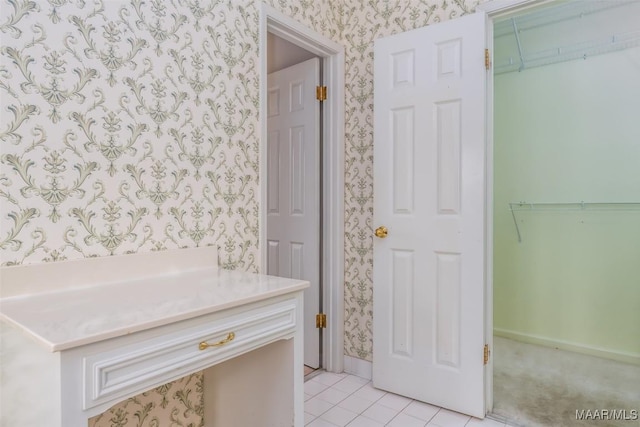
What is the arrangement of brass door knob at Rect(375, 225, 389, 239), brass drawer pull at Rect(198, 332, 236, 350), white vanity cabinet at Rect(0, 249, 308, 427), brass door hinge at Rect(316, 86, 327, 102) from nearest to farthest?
white vanity cabinet at Rect(0, 249, 308, 427) → brass drawer pull at Rect(198, 332, 236, 350) → brass door knob at Rect(375, 225, 389, 239) → brass door hinge at Rect(316, 86, 327, 102)

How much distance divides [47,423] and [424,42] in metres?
2.13

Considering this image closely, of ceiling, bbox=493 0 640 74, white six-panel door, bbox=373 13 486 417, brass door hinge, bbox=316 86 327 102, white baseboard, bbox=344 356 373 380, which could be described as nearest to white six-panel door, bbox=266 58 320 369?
brass door hinge, bbox=316 86 327 102

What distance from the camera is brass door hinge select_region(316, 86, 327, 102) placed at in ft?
7.92

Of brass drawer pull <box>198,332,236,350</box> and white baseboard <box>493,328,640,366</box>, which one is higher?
brass drawer pull <box>198,332,236,350</box>

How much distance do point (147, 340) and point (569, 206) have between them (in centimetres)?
287

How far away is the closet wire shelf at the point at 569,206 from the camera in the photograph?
250 cm

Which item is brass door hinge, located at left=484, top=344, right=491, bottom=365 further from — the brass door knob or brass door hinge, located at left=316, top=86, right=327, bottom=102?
brass door hinge, located at left=316, top=86, right=327, bottom=102

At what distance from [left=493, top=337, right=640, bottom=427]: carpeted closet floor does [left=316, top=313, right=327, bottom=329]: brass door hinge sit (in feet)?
3.46

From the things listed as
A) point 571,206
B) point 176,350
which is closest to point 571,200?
point 571,206

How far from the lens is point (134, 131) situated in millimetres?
1357

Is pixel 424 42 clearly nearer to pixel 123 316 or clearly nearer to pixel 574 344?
pixel 123 316

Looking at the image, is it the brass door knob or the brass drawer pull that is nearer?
the brass drawer pull

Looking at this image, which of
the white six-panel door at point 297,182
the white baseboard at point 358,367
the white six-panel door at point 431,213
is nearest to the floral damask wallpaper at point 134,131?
the white six-panel door at point 431,213

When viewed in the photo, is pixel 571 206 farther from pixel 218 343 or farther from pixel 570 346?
pixel 218 343
